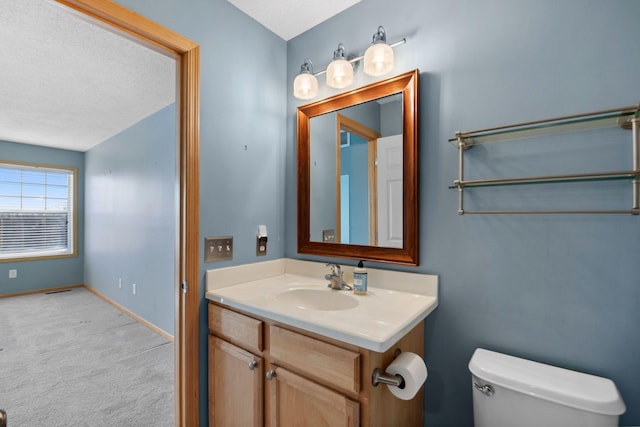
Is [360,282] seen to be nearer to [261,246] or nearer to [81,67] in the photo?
[261,246]

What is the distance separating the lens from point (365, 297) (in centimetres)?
133

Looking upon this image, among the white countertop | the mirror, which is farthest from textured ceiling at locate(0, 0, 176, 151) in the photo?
the white countertop

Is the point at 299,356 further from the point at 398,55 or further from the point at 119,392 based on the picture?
the point at 119,392

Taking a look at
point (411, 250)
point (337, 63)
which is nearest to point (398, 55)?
point (337, 63)

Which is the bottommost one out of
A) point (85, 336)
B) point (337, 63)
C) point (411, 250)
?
point (85, 336)

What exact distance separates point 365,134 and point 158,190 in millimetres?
2420

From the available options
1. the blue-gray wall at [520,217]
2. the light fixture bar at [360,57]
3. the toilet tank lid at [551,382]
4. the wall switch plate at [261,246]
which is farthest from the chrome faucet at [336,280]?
the light fixture bar at [360,57]

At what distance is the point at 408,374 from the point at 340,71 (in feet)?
4.42

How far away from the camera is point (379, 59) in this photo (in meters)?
1.34

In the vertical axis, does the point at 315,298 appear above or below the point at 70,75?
below

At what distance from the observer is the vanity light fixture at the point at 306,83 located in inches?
64.0

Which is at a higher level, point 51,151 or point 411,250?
point 51,151

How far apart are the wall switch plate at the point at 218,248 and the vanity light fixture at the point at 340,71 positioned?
38.7 inches

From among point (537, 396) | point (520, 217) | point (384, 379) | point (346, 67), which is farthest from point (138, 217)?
point (537, 396)
